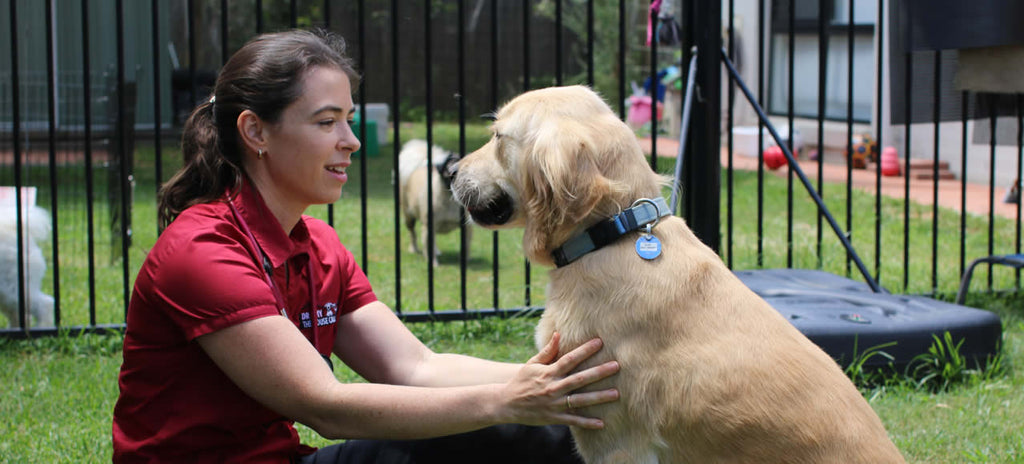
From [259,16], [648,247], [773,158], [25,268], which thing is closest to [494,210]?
[648,247]

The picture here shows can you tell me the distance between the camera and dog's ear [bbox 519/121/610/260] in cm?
223

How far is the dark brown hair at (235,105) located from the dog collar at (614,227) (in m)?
0.76

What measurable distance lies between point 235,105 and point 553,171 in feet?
2.71

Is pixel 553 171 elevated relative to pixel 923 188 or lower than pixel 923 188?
elevated

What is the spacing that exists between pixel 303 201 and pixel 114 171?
5488 mm

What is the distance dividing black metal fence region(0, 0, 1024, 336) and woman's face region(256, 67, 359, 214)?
1.86 m

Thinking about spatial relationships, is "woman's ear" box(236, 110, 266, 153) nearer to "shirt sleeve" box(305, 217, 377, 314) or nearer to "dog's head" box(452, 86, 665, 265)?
"shirt sleeve" box(305, 217, 377, 314)

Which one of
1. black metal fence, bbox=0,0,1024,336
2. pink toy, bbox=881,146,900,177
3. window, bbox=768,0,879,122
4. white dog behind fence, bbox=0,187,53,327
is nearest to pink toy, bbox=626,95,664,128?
black metal fence, bbox=0,0,1024,336

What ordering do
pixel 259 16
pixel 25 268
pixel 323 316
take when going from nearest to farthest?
pixel 323 316
pixel 259 16
pixel 25 268

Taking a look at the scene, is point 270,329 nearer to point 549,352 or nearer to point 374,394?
point 374,394

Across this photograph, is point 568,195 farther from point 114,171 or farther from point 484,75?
point 484,75

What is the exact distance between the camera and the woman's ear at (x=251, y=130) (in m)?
2.38

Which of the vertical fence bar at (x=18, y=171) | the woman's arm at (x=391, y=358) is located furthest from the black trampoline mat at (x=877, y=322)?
the vertical fence bar at (x=18, y=171)

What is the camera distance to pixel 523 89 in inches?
224
